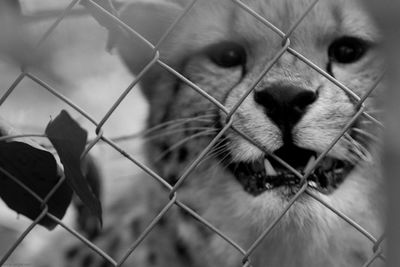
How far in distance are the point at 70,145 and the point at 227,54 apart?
0.92m

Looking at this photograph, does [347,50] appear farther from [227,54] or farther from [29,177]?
[29,177]

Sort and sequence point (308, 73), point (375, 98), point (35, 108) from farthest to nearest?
point (375, 98)
point (308, 73)
point (35, 108)

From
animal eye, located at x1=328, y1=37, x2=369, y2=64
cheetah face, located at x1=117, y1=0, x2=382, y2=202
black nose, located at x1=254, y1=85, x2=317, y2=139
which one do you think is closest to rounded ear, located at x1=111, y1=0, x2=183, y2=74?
cheetah face, located at x1=117, y1=0, x2=382, y2=202

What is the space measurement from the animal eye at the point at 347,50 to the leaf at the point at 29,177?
94 centimetres

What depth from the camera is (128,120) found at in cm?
383

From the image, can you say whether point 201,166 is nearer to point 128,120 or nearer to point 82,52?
point 82,52

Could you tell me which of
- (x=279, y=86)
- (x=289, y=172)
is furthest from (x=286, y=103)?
(x=289, y=172)

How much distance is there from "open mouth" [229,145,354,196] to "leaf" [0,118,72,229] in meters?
0.59

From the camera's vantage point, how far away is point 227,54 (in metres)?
2.36

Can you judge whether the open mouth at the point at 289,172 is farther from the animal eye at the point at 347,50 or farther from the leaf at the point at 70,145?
the leaf at the point at 70,145

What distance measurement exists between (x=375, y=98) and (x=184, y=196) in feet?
2.27

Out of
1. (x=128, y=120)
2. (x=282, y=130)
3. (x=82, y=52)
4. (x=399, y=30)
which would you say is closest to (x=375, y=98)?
(x=282, y=130)

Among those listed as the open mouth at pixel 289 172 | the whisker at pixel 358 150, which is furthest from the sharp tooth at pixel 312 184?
the whisker at pixel 358 150

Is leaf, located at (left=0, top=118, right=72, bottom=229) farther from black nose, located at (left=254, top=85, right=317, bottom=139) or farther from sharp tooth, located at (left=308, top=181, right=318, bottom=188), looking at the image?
sharp tooth, located at (left=308, top=181, right=318, bottom=188)
